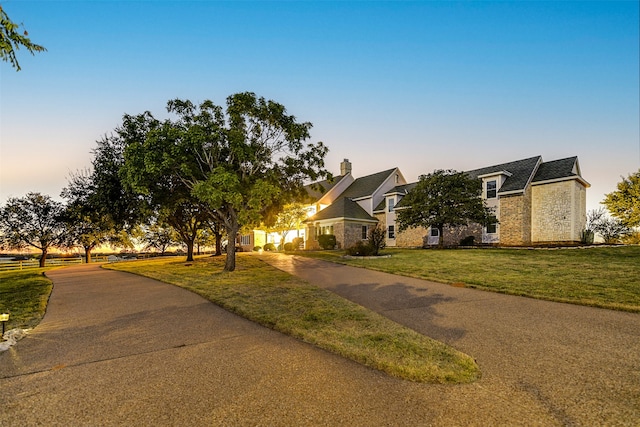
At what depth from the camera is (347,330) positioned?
575cm

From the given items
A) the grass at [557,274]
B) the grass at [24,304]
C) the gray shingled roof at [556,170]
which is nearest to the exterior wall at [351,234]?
the grass at [557,274]

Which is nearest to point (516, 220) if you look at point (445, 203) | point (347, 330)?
point (445, 203)

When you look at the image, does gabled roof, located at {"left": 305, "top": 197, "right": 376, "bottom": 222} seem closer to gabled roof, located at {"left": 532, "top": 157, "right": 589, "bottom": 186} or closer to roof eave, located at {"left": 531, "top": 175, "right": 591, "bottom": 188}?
roof eave, located at {"left": 531, "top": 175, "right": 591, "bottom": 188}

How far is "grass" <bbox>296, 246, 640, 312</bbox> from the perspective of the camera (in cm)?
833

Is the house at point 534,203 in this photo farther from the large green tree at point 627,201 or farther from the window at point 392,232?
the large green tree at point 627,201

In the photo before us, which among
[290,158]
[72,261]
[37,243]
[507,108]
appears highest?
[507,108]

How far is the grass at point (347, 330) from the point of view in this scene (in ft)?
13.4

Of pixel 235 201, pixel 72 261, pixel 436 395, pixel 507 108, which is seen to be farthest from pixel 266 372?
pixel 72 261

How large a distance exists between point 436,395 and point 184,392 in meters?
2.83

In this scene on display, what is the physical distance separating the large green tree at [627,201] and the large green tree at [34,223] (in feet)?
175

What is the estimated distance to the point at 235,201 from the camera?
45.3ft

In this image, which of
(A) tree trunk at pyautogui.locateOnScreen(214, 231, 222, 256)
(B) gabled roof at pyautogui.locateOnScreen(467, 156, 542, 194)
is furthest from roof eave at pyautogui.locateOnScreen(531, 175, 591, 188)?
(A) tree trunk at pyautogui.locateOnScreen(214, 231, 222, 256)

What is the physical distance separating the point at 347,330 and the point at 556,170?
2658 centimetres

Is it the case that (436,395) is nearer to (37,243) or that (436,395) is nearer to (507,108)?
(507,108)
